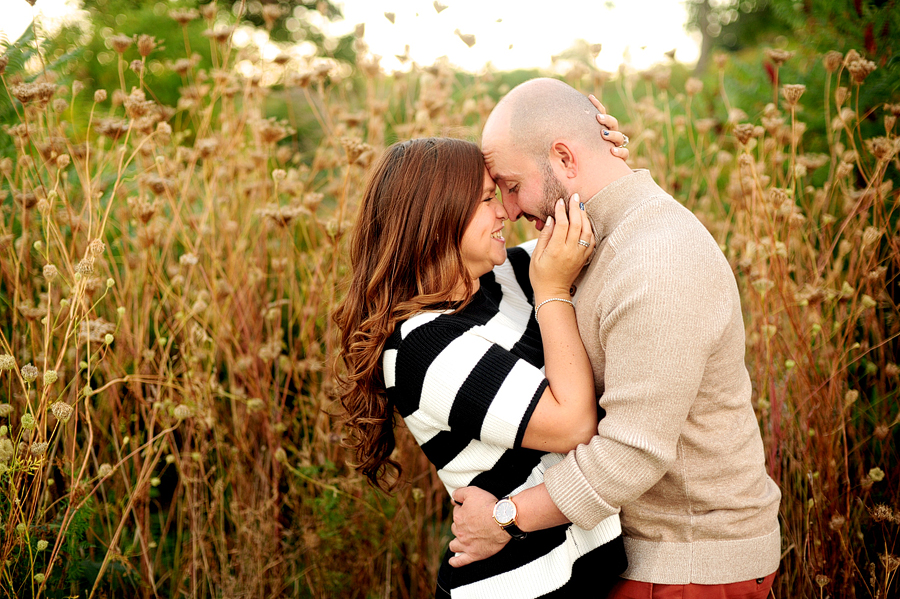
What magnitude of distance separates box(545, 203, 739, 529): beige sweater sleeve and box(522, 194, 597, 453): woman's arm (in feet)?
0.21

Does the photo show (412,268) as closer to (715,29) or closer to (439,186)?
(439,186)

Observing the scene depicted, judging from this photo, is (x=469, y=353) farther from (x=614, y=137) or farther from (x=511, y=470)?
(x=614, y=137)

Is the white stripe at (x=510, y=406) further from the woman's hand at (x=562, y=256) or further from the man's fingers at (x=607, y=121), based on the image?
the man's fingers at (x=607, y=121)

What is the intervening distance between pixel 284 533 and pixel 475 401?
1.42m

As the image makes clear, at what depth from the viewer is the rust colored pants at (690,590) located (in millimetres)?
1683

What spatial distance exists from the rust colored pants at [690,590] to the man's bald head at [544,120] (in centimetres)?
120

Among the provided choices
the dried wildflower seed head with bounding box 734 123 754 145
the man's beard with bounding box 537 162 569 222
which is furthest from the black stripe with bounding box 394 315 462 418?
the dried wildflower seed head with bounding box 734 123 754 145

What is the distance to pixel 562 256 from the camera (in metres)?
1.74

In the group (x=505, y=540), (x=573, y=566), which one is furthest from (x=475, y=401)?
(x=573, y=566)

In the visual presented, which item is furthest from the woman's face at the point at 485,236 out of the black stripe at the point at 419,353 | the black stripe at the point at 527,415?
the black stripe at the point at 527,415

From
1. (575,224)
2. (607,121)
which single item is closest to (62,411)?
(575,224)

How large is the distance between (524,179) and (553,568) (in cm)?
108

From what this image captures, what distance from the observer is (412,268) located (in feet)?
6.22

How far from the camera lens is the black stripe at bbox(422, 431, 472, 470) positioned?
1.74 metres
